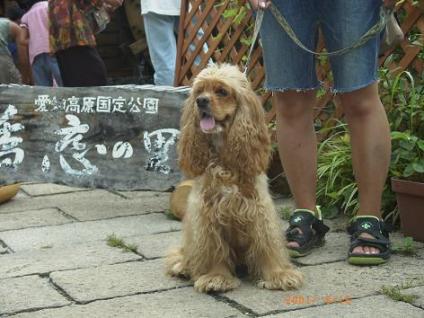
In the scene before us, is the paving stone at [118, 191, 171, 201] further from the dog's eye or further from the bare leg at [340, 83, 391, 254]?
the dog's eye

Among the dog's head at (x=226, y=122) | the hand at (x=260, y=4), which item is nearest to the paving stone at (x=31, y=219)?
the dog's head at (x=226, y=122)

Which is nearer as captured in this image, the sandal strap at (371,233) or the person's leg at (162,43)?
the sandal strap at (371,233)

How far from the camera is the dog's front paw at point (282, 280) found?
317 cm

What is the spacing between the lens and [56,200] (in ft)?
17.3

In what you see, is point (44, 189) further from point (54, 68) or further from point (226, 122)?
point (226, 122)

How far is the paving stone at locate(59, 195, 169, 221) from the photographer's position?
4.83 meters

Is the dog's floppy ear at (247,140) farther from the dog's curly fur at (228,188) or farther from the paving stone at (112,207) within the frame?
the paving stone at (112,207)

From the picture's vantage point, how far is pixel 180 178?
4883 millimetres

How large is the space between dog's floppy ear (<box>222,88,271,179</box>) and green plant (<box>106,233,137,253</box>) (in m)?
0.97

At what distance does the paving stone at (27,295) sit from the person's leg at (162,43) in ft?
11.7

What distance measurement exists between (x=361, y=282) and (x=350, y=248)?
33 centimetres

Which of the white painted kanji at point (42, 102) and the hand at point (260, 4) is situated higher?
the hand at point (260, 4)

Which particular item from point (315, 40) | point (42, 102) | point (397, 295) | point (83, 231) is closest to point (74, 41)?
point (42, 102)

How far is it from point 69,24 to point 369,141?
109 inches
